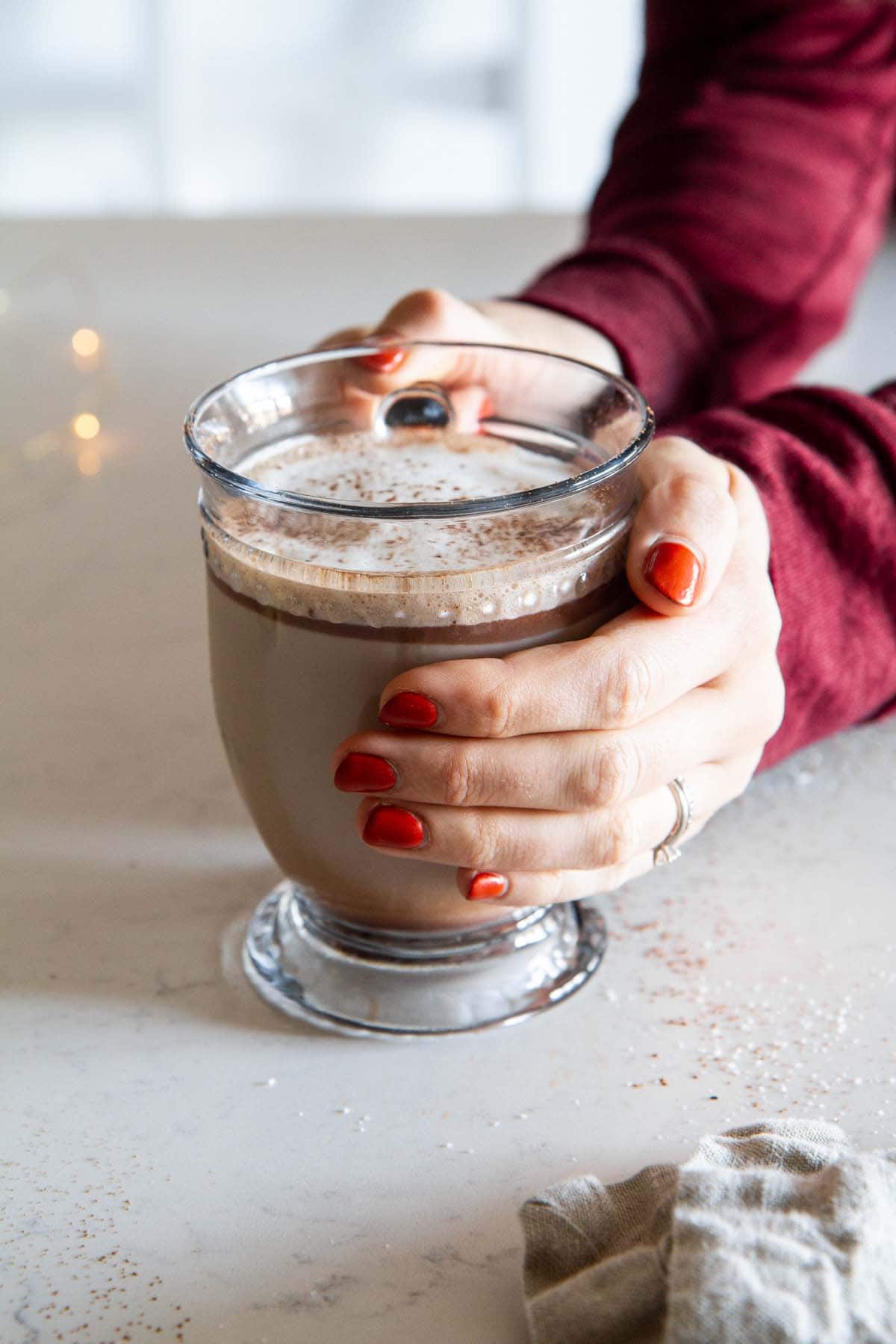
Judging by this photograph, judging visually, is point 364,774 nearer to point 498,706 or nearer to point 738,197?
point 498,706

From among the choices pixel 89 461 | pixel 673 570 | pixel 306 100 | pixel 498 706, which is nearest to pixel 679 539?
pixel 673 570

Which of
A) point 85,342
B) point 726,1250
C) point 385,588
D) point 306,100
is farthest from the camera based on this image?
point 306,100

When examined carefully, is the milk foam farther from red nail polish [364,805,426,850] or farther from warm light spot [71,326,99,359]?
warm light spot [71,326,99,359]

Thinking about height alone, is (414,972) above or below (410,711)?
below

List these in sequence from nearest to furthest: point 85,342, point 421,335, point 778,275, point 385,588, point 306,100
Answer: point 385,588 < point 421,335 < point 778,275 < point 85,342 < point 306,100

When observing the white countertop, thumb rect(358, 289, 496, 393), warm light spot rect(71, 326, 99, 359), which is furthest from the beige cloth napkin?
warm light spot rect(71, 326, 99, 359)

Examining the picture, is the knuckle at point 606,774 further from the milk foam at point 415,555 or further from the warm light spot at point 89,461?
the warm light spot at point 89,461

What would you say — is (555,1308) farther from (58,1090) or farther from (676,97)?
(676,97)
